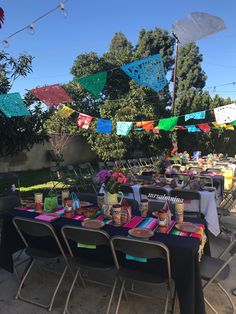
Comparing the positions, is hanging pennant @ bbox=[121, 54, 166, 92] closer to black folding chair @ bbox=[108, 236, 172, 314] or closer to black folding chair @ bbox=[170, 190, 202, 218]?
black folding chair @ bbox=[170, 190, 202, 218]

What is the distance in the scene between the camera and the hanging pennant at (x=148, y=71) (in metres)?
5.45

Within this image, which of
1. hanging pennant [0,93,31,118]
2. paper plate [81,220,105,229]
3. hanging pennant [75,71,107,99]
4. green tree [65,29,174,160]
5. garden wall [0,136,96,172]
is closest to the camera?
paper plate [81,220,105,229]

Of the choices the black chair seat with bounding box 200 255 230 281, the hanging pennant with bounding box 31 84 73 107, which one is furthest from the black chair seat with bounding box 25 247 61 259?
the hanging pennant with bounding box 31 84 73 107

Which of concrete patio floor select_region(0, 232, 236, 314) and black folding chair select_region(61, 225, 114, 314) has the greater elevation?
black folding chair select_region(61, 225, 114, 314)

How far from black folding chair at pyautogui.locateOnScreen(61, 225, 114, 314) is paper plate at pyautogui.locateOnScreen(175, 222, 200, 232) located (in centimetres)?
66

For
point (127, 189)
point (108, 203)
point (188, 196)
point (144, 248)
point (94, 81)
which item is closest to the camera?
point (144, 248)

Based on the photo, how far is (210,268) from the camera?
2.50m

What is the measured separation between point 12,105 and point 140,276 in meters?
3.94

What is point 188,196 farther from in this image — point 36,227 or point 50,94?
point 50,94

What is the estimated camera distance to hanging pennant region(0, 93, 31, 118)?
5020 millimetres

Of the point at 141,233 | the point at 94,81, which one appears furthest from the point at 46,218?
the point at 94,81

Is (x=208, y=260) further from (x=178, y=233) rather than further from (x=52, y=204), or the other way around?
(x=52, y=204)

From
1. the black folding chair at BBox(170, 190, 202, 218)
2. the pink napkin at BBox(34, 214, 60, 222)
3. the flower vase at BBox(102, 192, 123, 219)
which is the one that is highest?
the flower vase at BBox(102, 192, 123, 219)

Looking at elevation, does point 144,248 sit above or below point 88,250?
above
